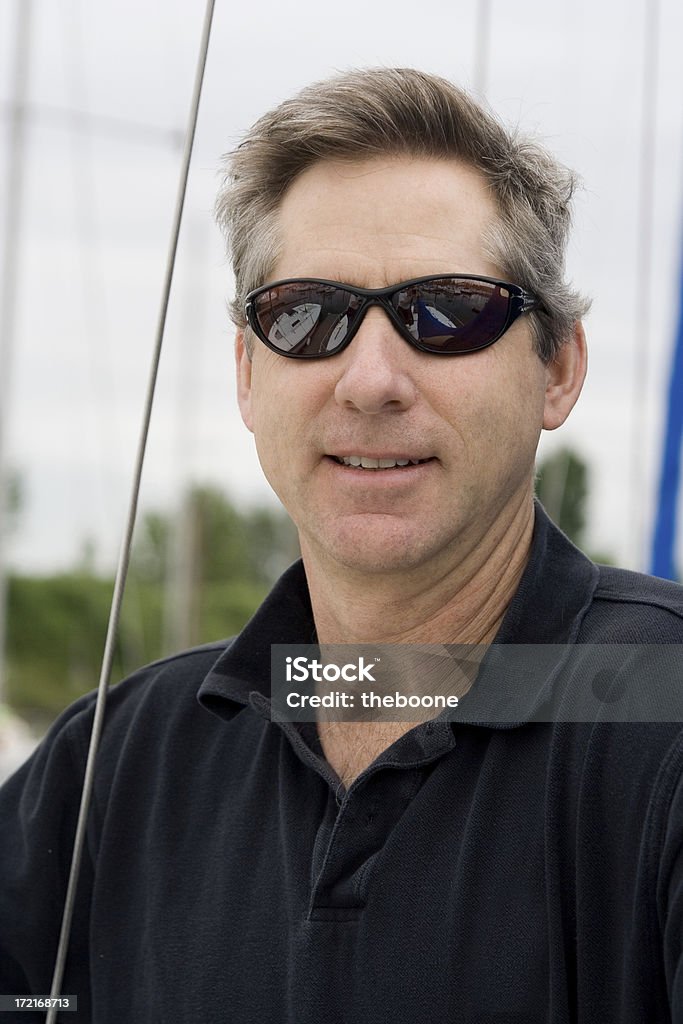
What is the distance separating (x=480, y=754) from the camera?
5.65ft

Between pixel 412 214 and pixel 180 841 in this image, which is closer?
pixel 412 214

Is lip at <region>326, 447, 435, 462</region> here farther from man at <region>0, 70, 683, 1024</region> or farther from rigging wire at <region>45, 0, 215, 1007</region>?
rigging wire at <region>45, 0, 215, 1007</region>

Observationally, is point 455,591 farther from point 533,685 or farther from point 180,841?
point 180,841

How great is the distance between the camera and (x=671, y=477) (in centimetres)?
591

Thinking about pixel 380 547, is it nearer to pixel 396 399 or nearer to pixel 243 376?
pixel 396 399

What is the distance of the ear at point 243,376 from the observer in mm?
2170

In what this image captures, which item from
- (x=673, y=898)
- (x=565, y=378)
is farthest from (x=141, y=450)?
(x=673, y=898)

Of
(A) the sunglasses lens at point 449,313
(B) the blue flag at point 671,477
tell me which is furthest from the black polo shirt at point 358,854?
(B) the blue flag at point 671,477

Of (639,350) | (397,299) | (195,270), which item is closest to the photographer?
(397,299)

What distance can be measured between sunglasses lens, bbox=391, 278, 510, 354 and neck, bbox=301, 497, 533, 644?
0.93ft

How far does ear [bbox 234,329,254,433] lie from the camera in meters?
2.17

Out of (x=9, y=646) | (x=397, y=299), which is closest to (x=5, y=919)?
(x=397, y=299)

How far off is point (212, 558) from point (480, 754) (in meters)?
20.7

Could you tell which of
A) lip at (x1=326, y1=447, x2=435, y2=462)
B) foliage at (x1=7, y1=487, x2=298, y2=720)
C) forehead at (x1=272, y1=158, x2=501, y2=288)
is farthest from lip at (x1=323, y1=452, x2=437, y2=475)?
foliage at (x1=7, y1=487, x2=298, y2=720)
